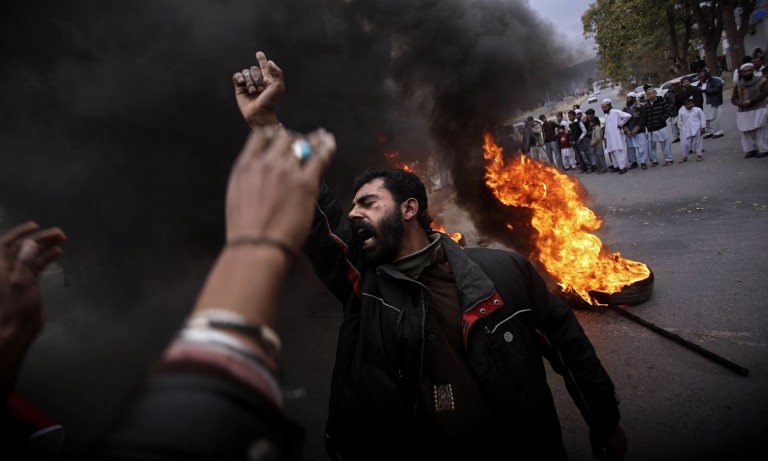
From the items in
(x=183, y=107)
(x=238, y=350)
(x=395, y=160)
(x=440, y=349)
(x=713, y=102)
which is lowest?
(x=440, y=349)

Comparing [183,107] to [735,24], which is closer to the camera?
[183,107]

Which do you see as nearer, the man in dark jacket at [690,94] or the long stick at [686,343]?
the long stick at [686,343]

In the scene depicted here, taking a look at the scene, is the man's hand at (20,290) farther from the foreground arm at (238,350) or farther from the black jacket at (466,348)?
the black jacket at (466,348)

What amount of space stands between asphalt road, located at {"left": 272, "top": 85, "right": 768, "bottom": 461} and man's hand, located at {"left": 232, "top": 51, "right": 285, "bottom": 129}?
3.66 feet

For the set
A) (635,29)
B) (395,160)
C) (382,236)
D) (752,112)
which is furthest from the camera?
(635,29)

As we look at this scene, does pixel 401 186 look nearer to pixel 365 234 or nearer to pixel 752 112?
pixel 365 234

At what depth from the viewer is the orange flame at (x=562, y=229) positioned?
3952 millimetres

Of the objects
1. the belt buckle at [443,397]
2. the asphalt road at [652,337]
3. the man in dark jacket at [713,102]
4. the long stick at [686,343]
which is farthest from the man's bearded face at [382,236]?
the man in dark jacket at [713,102]

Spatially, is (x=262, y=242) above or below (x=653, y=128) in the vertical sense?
above

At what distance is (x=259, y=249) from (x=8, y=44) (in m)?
6.60

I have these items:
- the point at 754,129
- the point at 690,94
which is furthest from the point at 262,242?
the point at 690,94

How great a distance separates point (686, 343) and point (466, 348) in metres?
2.63

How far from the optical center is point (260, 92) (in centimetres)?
165

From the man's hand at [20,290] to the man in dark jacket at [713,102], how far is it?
13684mm
